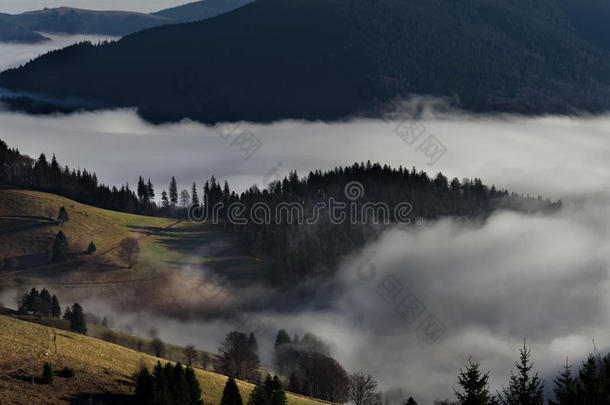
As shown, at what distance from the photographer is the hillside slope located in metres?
88.4

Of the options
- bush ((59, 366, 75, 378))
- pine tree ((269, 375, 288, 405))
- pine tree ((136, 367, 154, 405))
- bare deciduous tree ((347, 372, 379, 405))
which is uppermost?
bush ((59, 366, 75, 378))

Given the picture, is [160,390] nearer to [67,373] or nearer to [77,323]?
[67,373]

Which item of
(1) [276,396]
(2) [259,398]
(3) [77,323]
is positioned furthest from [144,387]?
(3) [77,323]

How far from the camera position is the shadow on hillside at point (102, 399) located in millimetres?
89625

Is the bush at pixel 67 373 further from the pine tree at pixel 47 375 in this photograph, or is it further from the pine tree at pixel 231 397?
the pine tree at pixel 231 397

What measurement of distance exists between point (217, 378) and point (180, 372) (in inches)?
912

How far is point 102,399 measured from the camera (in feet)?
301

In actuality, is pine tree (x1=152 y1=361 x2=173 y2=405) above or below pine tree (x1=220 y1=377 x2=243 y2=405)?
above

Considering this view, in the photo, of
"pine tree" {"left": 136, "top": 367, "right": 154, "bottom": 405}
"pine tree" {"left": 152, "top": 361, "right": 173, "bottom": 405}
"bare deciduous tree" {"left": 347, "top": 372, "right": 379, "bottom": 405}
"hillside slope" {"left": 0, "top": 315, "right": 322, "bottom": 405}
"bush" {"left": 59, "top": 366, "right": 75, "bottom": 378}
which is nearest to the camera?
"hillside slope" {"left": 0, "top": 315, "right": 322, "bottom": 405}

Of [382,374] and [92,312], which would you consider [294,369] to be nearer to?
[382,374]

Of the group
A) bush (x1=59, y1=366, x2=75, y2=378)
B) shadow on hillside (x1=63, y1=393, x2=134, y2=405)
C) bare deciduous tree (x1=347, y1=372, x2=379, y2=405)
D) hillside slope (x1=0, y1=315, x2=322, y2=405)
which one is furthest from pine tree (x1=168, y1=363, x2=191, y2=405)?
bare deciduous tree (x1=347, y1=372, x2=379, y2=405)

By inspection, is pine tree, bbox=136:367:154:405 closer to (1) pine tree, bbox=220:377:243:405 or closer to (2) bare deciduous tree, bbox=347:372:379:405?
(1) pine tree, bbox=220:377:243:405

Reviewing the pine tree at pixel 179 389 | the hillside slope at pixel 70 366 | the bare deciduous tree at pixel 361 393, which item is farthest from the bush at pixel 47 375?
the bare deciduous tree at pixel 361 393

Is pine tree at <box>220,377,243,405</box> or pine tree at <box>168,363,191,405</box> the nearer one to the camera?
pine tree at <box>168,363,191,405</box>
